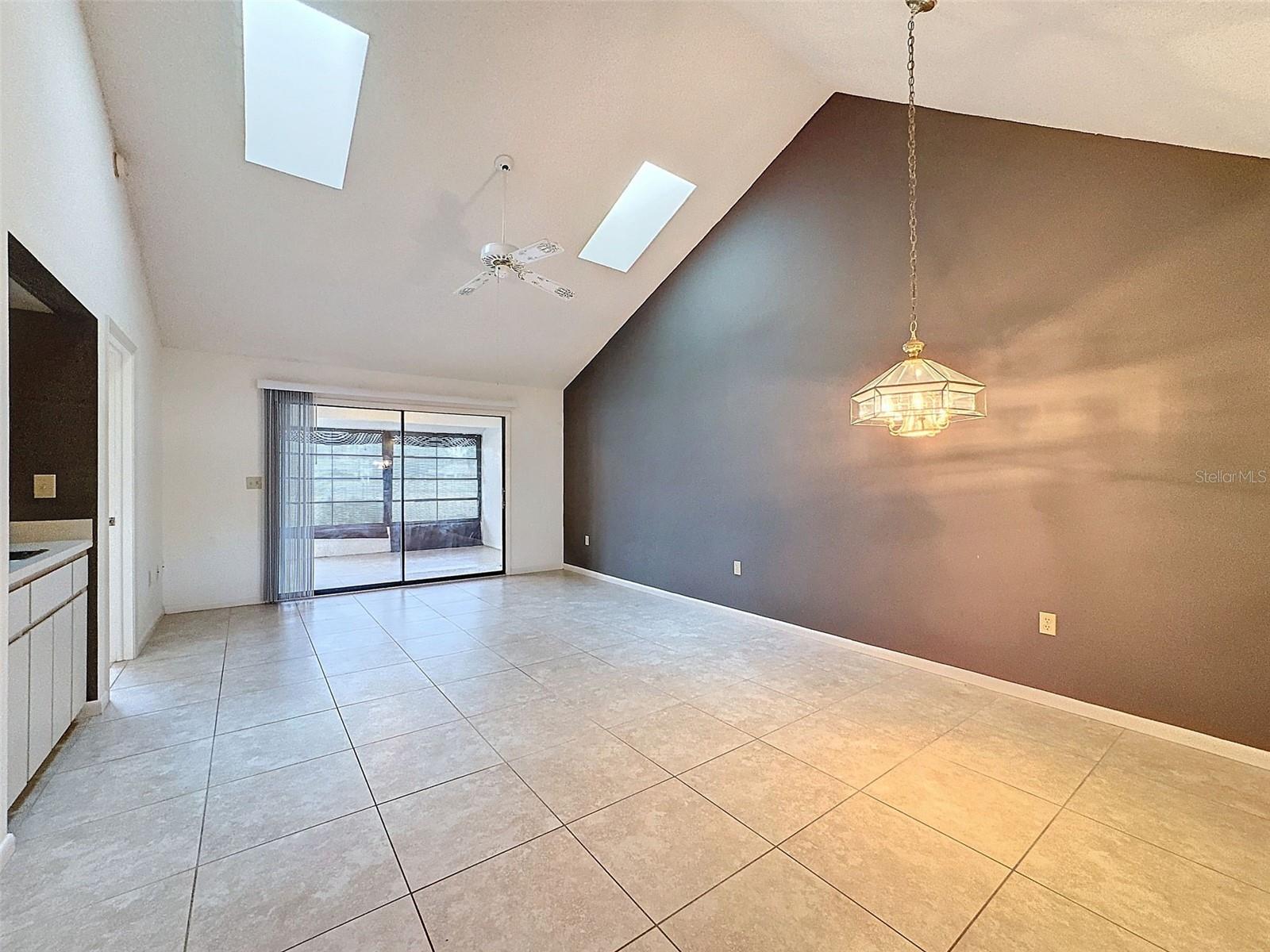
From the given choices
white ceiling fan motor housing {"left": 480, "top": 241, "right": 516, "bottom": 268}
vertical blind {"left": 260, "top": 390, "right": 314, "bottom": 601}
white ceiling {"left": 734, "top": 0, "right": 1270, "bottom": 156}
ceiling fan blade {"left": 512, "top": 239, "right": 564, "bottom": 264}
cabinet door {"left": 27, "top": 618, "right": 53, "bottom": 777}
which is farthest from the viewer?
vertical blind {"left": 260, "top": 390, "right": 314, "bottom": 601}

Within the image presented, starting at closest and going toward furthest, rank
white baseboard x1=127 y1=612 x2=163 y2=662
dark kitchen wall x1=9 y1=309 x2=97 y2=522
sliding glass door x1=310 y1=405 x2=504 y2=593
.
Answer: dark kitchen wall x1=9 y1=309 x2=97 y2=522 → white baseboard x1=127 y1=612 x2=163 y2=662 → sliding glass door x1=310 y1=405 x2=504 y2=593

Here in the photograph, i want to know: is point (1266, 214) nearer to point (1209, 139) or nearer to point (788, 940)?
point (1209, 139)

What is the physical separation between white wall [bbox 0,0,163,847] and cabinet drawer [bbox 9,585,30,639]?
11.8 inches

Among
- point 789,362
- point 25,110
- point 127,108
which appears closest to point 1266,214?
point 789,362

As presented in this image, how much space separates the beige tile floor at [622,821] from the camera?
4.99 feet

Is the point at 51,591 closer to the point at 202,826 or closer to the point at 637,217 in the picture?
the point at 202,826

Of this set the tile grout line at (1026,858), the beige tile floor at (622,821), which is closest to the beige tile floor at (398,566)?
the beige tile floor at (622,821)

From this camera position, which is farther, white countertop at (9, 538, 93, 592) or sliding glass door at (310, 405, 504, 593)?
sliding glass door at (310, 405, 504, 593)

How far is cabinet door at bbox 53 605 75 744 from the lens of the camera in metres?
2.41

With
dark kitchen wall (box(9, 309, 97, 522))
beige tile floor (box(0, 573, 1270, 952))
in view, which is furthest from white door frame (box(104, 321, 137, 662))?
dark kitchen wall (box(9, 309, 97, 522))

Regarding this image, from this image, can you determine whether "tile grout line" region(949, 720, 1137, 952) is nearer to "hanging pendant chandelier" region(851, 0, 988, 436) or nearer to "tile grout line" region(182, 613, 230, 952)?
"hanging pendant chandelier" region(851, 0, 988, 436)

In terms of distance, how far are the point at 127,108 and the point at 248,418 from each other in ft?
9.39

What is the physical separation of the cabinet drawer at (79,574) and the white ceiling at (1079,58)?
188 inches

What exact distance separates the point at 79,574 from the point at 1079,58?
207 inches
